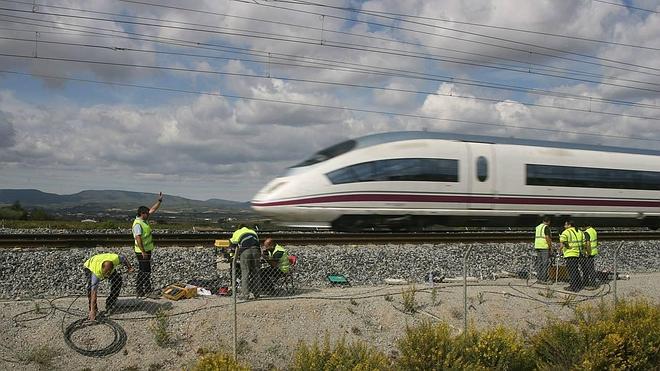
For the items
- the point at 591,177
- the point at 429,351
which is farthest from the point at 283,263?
the point at 591,177

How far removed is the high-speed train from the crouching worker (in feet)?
21.9

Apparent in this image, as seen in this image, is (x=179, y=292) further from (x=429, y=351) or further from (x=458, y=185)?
(x=458, y=185)

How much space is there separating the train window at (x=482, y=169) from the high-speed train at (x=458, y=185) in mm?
29

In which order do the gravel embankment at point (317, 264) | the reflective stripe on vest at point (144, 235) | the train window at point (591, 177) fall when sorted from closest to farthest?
the reflective stripe on vest at point (144, 235), the gravel embankment at point (317, 264), the train window at point (591, 177)

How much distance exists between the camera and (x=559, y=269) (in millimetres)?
12719

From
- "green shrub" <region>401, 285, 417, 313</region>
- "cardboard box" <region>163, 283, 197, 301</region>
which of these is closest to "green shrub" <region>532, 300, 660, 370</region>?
"green shrub" <region>401, 285, 417, 313</region>

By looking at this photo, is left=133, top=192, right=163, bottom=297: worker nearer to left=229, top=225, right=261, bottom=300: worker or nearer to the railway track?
left=229, top=225, right=261, bottom=300: worker

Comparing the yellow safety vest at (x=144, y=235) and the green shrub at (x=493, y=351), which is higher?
the yellow safety vest at (x=144, y=235)

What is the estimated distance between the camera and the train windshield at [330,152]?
15.8 meters

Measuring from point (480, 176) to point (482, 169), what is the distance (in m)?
0.22

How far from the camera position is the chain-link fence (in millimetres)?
8156

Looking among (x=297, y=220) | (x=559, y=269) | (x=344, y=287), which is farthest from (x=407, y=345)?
(x=297, y=220)

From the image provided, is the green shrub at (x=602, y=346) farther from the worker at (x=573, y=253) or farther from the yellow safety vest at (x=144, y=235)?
the yellow safety vest at (x=144, y=235)

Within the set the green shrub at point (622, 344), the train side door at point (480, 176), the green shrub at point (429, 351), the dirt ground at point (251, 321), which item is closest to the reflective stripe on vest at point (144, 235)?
the dirt ground at point (251, 321)
